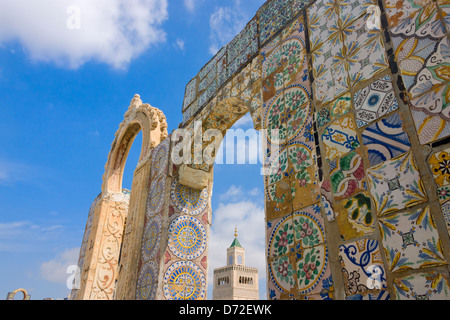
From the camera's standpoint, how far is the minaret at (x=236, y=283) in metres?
33.8

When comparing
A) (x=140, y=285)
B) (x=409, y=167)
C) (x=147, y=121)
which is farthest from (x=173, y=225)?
Answer: (x=409, y=167)

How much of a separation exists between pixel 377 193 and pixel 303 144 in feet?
2.15

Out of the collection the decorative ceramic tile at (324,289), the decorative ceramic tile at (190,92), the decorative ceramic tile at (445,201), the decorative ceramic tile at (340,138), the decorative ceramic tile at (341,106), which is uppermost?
the decorative ceramic tile at (190,92)

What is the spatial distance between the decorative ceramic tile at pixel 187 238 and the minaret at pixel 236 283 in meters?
31.0

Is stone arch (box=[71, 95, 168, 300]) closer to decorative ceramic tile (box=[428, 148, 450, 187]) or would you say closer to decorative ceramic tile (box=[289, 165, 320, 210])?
decorative ceramic tile (box=[289, 165, 320, 210])

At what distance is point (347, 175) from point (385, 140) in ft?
0.88

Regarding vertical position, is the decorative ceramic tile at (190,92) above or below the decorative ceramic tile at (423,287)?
above

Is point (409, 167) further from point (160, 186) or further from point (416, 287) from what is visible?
point (160, 186)

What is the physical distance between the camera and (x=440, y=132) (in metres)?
1.46

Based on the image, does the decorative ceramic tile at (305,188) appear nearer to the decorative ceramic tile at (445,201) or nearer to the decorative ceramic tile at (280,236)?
the decorative ceramic tile at (280,236)

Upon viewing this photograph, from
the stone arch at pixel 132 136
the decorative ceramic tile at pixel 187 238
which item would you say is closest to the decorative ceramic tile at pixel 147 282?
the decorative ceramic tile at pixel 187 238

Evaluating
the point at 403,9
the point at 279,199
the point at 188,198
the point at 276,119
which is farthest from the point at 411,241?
the point at 188,198

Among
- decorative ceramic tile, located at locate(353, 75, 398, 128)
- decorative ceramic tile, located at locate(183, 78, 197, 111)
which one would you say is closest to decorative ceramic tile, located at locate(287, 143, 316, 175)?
decorative ceramic tile, located at locate(353, 75, 398, 128)

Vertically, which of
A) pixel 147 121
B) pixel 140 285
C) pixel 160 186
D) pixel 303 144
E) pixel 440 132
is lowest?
pixel 140 285
